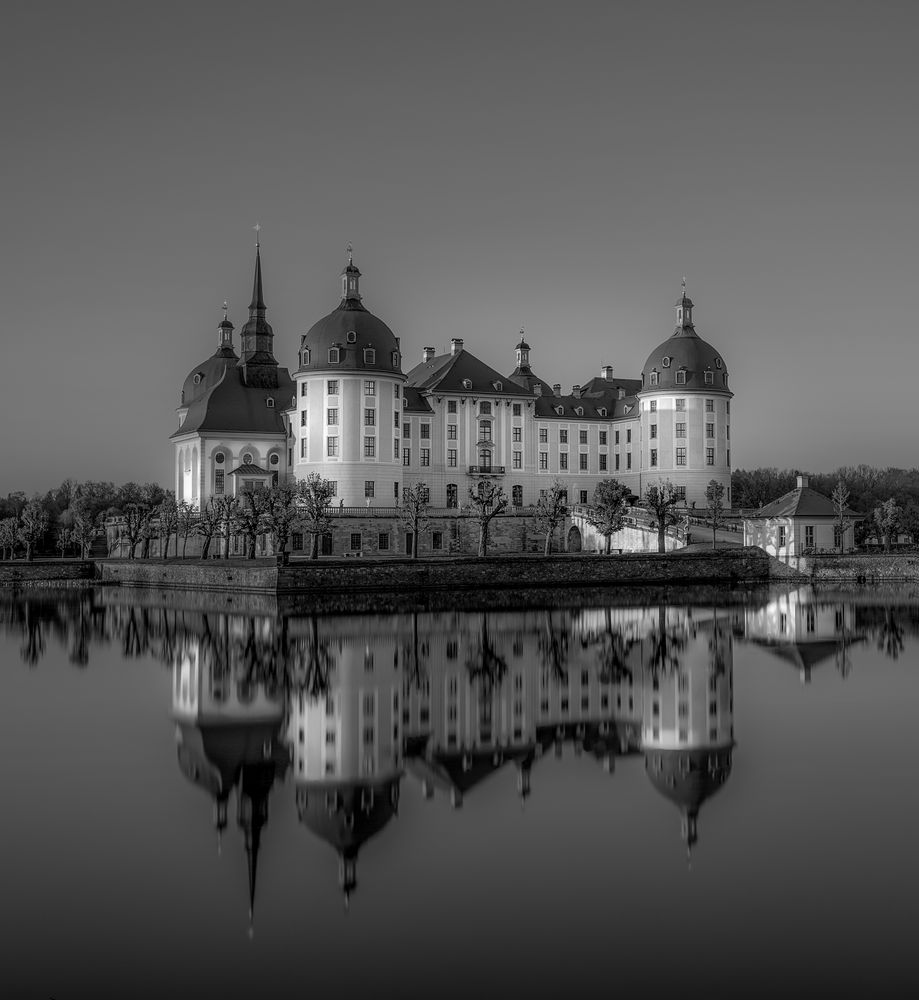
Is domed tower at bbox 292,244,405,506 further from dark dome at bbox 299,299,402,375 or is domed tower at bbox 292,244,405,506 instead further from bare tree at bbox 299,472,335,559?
bare tree at bbox 299,472,335,559

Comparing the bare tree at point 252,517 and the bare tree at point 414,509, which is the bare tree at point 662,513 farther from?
the bare tree at point 252,517

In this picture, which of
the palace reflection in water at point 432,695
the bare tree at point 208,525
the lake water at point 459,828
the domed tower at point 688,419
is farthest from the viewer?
the domed tower at point 688,419

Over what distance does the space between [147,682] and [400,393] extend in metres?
43.8

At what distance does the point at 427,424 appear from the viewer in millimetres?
71875

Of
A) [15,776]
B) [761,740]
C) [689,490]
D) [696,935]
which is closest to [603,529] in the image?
[689,490]

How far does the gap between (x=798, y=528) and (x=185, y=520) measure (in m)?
36.1

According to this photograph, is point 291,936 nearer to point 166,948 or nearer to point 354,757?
point 166,948

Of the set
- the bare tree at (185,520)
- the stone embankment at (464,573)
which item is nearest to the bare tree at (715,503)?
the stone embankment at (464,573)

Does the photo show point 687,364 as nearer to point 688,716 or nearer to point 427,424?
point 427,424

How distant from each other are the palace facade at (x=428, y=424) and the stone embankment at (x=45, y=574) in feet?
36.9

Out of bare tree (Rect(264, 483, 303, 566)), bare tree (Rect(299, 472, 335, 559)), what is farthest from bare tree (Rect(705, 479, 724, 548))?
bare tree (Rect(264, 483, 303, 566))

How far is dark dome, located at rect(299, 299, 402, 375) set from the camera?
215 ft

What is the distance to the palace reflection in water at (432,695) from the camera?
14.4 m

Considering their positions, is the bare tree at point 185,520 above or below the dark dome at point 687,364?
below
